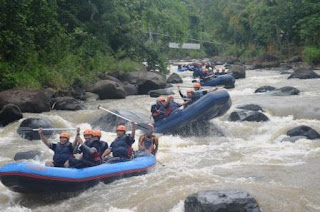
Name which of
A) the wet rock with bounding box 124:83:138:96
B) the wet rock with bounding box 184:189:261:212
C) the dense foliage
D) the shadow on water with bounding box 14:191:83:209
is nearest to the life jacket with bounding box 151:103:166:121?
the shadow on water with bounding box 14:191:83:209

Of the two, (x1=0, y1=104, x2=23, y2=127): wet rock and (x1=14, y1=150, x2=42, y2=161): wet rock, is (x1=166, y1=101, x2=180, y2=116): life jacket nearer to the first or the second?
(x1=14, y1=150, x2=42, y2=161): wet rock

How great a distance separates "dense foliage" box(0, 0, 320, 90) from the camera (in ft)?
50.4

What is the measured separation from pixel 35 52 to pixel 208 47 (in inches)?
1757

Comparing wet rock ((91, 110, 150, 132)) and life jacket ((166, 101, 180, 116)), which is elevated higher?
life jacket ((166, 101, 180, 116))

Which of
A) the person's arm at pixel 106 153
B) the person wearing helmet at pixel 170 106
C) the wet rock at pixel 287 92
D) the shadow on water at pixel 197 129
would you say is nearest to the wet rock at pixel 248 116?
the shadow on water at pixel 197 129

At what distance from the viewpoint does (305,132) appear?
9.86 meters

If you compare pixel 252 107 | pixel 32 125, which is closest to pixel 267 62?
pixel 252 107

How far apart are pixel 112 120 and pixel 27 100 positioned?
122 inches

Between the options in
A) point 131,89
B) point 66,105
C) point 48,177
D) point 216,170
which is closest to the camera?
point 48,177

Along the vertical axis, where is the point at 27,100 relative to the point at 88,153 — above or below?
above

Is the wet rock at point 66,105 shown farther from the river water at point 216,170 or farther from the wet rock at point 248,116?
the wet rock at point 248,116

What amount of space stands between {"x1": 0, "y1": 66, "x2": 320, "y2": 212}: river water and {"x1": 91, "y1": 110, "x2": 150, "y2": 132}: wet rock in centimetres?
35

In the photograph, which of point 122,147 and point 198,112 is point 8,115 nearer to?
point 198,112

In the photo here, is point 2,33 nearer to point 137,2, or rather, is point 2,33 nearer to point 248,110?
point 248,110
